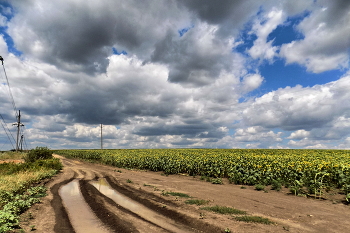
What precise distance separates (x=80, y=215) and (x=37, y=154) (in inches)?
1485

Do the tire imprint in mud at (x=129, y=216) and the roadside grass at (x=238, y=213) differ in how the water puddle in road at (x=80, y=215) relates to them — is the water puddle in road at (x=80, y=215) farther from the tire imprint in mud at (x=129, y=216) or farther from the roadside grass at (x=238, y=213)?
the roadside grass at (x=238, y=213)

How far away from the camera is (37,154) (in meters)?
39.4

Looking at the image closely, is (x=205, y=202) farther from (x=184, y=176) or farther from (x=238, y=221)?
(x=184, y=176)

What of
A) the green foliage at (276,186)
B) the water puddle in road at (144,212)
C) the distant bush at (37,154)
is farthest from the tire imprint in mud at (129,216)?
the distant bush at (37,154)

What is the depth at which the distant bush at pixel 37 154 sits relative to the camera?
3850cm

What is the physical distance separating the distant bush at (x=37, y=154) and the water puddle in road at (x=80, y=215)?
3206cm

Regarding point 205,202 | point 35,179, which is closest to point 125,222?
point 205,202

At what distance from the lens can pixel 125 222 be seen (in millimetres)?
7691

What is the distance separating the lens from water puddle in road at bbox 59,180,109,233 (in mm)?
7343

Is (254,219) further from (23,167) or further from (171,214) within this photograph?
(23,167)

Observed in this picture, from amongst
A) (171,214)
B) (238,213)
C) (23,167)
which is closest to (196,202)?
(171,214)

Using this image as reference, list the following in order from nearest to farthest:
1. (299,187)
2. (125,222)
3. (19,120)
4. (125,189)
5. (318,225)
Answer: (318,225), (125,222), (299,187), (125,189), (19,120)

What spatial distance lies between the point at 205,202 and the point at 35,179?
14755mm

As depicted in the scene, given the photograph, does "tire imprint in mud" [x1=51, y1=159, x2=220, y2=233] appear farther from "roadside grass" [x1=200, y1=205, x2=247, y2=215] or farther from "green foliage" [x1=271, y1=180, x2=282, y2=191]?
"green foliage" [x1=271, y1=180, x2=282, y2=191]
